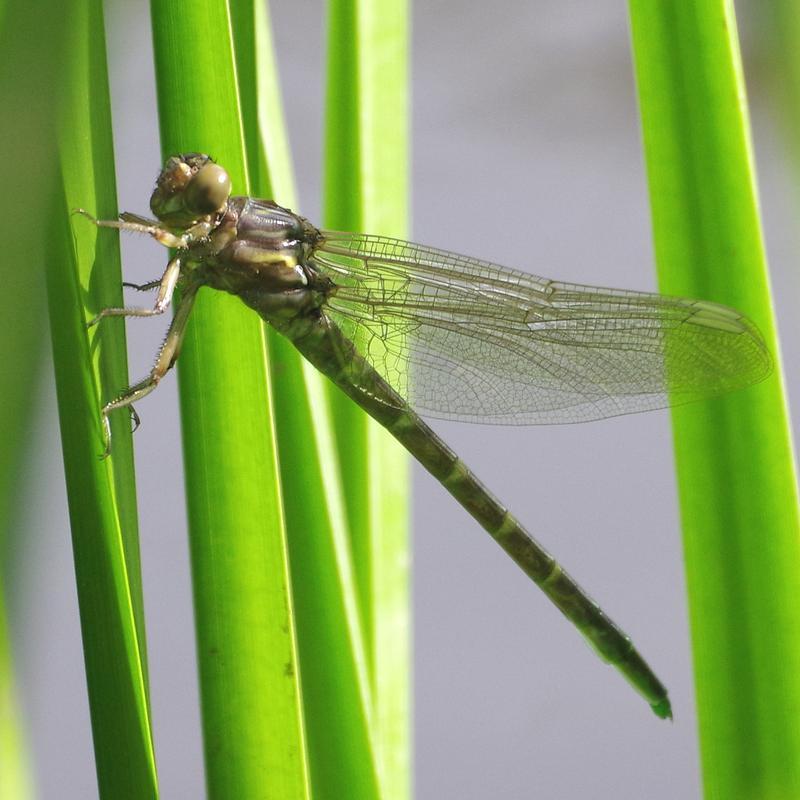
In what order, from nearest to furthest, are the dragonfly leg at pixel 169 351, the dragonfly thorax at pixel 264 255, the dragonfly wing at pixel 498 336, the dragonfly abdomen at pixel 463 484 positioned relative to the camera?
the dragonfly leg at pixel 169 351, the dragonfly thorax at pixel 264 255, the dragonfly abdomen at pixel 463 484, the dragonfly wing at pixel 498 336

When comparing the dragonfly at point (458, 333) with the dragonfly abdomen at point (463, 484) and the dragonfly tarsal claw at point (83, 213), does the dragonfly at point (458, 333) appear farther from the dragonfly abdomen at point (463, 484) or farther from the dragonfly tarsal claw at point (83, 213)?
the dragonfly tarsal claw at point (83, 213)

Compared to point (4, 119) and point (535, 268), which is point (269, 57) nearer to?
point (4, 119)

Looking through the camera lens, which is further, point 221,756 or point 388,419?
point 388,419

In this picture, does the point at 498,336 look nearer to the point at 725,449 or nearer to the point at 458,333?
the point at 458,333

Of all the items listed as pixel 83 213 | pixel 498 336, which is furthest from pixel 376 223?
pixel 83 213

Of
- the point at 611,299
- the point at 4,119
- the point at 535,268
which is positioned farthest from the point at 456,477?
the point at 535,268

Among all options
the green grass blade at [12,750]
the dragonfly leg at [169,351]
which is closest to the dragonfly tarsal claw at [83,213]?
the dragonfly leg at [169,351]

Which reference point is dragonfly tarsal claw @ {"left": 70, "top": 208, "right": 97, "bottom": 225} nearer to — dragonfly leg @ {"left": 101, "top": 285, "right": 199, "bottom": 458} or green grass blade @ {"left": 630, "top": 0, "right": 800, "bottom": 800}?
dragonfly leg @ {"left": 101, "top": 285, "right": 199, "bottom": 458}
